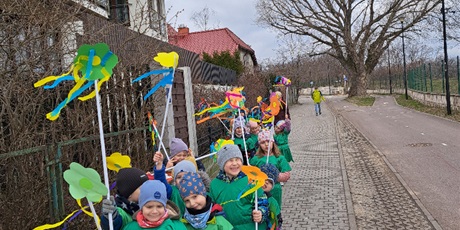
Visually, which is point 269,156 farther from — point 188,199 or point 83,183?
point 83,183

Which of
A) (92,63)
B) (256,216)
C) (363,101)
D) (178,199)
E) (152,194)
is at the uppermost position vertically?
(92,63)

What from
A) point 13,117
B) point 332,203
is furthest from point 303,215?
point 13,117

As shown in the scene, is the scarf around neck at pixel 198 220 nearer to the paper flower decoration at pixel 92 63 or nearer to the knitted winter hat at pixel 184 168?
the knitted winter hat at pixel 184 168

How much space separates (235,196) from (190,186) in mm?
714

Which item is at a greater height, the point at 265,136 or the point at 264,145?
the point at 265,136

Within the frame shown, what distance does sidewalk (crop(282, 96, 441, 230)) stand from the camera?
6.62 m

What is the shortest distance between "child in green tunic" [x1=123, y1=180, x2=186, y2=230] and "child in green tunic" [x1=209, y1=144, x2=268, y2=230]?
3.62ft

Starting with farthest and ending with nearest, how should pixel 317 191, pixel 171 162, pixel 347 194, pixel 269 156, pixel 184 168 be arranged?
pixel 317 191 → pixel 347 194 → pixel 269 156 → pixel 171 162 → pixel 184 168

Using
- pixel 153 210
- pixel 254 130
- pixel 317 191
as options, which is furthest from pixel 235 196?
pixel 317 191

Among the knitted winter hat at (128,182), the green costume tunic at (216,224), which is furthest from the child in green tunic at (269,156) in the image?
the knitted winter hat at (128,182)

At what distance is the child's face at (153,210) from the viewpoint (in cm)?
295

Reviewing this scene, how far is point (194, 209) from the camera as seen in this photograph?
11.2ft

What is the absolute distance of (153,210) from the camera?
2959 millimetres

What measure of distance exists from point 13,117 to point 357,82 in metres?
44.4
